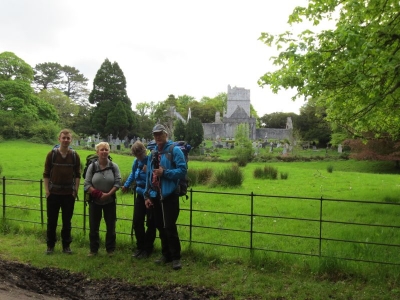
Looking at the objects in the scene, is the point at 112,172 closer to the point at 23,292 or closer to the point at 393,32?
the point at 23,292

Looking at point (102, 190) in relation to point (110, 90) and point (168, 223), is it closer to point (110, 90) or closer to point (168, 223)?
point (168, 223)

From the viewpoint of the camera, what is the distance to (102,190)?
6098 millimetres

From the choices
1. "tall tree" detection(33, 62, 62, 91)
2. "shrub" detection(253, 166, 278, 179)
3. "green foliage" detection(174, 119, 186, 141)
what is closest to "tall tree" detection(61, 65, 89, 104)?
"tall tree" detection(33, 62, 62, 91)

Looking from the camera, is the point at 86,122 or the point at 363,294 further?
the point at 86,122

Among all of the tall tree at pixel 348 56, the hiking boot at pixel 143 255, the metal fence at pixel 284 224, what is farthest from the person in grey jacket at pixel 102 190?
the tall tree at pixel 348 56

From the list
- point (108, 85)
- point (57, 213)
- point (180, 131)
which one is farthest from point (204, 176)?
point (108, 85)

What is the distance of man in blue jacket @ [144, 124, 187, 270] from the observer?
539 centimetres

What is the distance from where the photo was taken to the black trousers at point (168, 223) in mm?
5547

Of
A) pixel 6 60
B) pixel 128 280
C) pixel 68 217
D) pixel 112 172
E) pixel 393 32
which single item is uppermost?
pixel 6 60

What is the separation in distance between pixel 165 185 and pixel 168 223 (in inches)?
23.3

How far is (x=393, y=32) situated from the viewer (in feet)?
22.1

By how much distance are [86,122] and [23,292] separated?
2237 inches

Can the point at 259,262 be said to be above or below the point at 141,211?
below

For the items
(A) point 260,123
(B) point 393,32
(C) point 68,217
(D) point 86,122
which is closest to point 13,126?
(D) point 86,122
